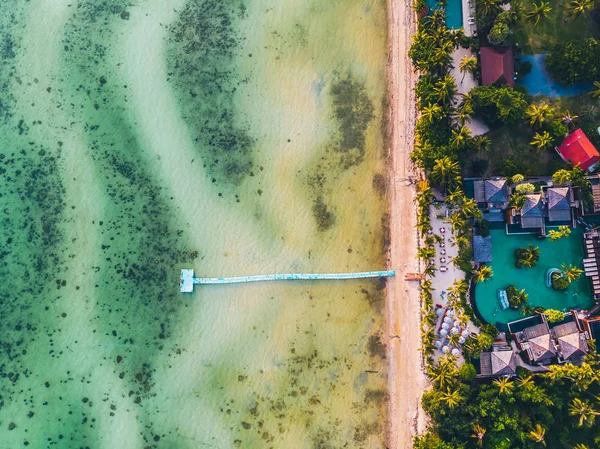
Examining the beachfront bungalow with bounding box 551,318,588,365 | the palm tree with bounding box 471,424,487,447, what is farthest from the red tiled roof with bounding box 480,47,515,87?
the palm tree with bounding box 471,424,487,447

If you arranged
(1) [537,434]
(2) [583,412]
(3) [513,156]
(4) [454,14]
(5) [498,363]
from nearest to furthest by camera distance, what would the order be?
(1) [537,434]
(2) [583,412]
(5) [498,363]
(3) [513,156]
(4) [454,14]

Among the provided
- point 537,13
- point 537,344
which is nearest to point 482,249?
point 537,344

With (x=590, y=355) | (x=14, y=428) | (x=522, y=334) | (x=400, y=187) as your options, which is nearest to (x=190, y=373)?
(x=14, y=428)

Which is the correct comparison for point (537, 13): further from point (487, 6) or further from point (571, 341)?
point (571, 341)

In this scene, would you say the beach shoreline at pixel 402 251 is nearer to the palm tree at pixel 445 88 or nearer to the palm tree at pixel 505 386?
the palm tree at pixel 445 88

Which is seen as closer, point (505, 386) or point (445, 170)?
point (505, 386)

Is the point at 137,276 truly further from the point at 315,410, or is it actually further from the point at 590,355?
the point at 590,355
